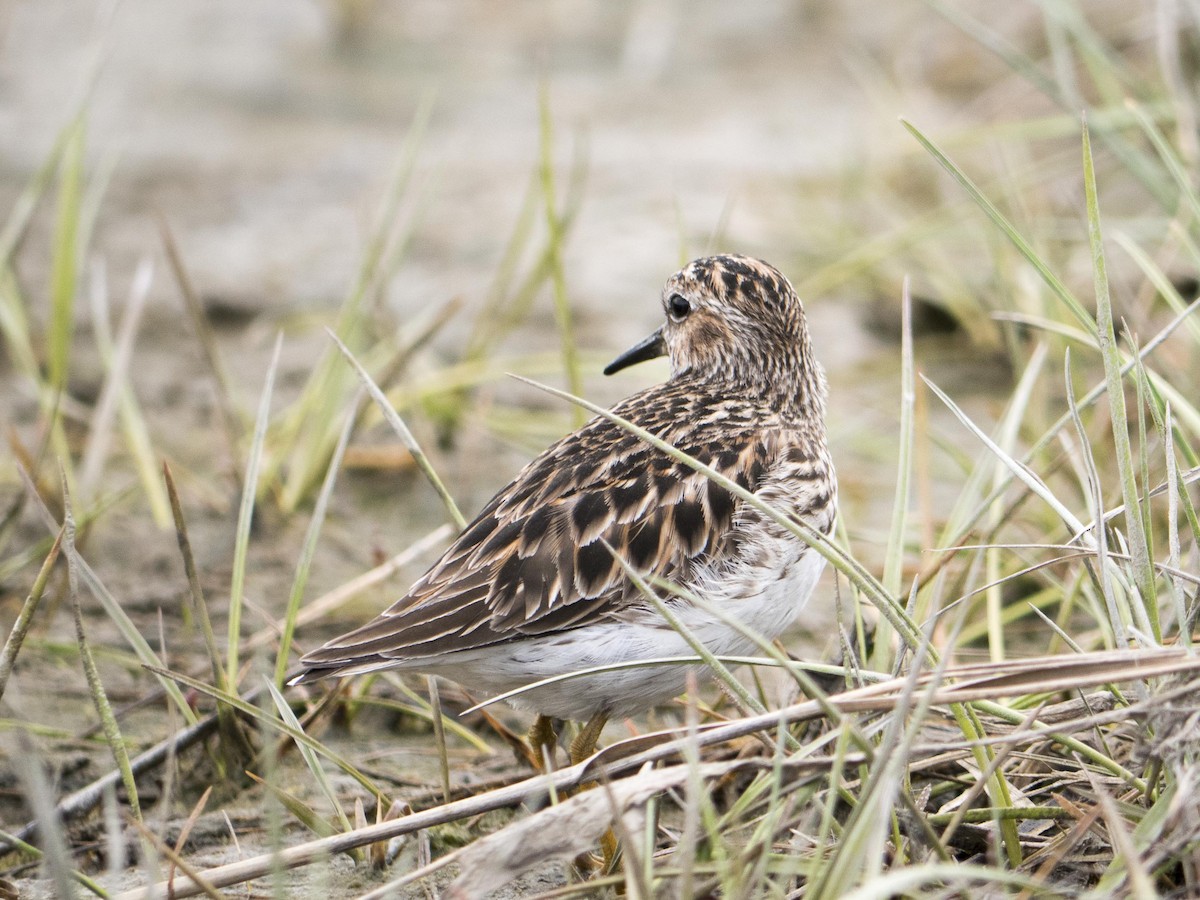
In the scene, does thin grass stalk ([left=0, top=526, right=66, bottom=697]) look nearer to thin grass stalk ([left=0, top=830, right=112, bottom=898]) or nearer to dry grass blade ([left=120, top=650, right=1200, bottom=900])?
thin grass stalk ([left=0, top=830, right=112, bottom=898])

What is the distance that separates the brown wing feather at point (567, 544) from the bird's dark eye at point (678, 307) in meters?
0.64

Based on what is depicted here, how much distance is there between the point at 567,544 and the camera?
11.6 ft

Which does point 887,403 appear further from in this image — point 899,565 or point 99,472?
point 99,472

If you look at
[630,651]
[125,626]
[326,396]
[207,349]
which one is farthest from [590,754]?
[207,349]

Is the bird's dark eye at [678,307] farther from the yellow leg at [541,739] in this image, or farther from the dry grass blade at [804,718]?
the dry grass blade at [804,718]

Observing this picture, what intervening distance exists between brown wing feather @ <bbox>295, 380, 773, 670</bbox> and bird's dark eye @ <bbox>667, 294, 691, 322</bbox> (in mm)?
642

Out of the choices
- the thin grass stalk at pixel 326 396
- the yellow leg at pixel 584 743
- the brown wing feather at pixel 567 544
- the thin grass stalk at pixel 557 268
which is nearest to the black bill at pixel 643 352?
the thin grass stalk at pixel 557 268

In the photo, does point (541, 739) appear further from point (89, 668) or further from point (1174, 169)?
point (1174, 169)

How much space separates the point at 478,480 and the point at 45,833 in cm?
346

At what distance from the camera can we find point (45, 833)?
89.4 inches

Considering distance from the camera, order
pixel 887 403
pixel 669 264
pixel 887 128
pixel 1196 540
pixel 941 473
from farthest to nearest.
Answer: pixel 887 128
pixel 669 264
pixel 887 403
pixel 941 473
pixel 1196 540

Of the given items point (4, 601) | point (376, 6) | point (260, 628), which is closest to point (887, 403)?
point (260, 628)

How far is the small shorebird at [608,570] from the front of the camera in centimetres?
341

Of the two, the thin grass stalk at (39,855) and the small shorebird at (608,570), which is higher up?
the small shorebird at (608,570)
